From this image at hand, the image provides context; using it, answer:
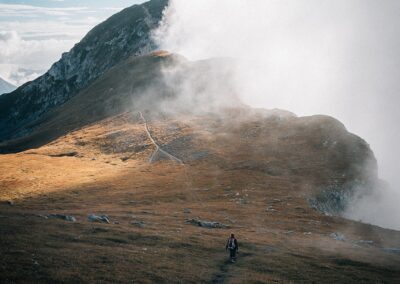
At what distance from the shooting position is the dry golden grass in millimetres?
42625

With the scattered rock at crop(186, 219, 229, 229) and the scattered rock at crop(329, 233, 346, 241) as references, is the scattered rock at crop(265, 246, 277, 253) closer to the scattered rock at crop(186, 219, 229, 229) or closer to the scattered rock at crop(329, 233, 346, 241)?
the scattered rock at crop(186, 219, 229, 229)

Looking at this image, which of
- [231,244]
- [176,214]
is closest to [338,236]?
[231,244]

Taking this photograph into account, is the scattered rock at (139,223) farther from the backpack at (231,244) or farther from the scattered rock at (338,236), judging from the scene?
the scattered rock at (338,236)

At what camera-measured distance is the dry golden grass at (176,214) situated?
42.6 m

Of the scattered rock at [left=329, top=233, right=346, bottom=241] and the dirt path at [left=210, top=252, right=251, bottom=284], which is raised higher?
the scattered rock at [left=329, top=233, right=346, bottom=241]

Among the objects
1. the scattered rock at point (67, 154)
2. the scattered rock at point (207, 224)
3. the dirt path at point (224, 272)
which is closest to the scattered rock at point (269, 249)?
the dirt path at point (224, 272)

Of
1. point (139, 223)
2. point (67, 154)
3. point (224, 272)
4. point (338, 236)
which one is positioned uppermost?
point (67, 154)

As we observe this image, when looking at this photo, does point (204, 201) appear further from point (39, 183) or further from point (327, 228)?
point (39, 183)

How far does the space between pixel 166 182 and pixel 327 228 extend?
53423 millimetres

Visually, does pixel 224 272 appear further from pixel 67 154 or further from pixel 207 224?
pixel 67 154

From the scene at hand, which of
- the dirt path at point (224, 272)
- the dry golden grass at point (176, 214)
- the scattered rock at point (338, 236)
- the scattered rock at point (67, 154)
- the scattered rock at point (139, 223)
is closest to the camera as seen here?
the dirt path at point (224, 272)

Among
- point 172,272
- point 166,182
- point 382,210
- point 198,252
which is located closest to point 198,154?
point 166,182

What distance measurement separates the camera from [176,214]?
8338 cm

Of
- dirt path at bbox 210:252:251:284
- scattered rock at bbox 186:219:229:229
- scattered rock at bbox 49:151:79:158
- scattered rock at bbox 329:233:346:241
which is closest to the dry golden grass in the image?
dirt path at bbox 210:252:251:284
